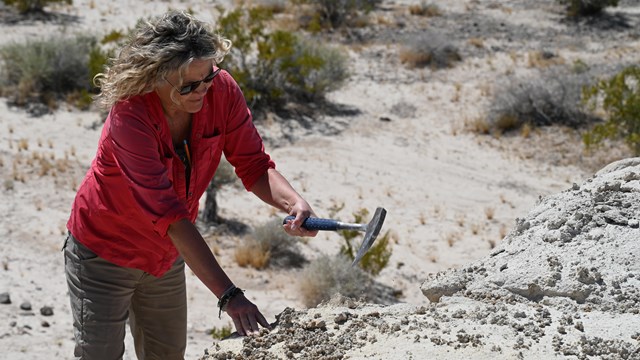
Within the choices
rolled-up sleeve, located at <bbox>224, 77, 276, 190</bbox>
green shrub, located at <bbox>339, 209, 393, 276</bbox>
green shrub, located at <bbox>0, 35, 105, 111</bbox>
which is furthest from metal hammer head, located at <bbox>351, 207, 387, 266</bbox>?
green shrub, located at <bbox>0, 35, 105, 111</bbox>

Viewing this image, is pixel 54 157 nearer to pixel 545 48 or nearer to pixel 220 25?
Result: pixel 220 25

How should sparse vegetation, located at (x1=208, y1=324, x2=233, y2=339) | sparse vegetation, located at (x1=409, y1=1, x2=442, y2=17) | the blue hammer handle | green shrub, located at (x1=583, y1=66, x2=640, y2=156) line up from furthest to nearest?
sparse vegetation, located at (x1=409, y1=1, x2=442, y2=17) → green shrub, located at (x1=583, y1=66, x2=640, y2=156) → sparse vegetation, located at (x1=208, y1=324, x2=233, y2=339) → the blue hammer handle

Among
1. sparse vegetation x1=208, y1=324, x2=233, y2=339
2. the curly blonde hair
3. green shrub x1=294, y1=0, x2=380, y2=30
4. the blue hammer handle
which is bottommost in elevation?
Result: green shrub x1=294, y1=0, x2=380, y2=30

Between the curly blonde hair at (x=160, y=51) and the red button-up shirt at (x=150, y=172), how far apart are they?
7 centimetres

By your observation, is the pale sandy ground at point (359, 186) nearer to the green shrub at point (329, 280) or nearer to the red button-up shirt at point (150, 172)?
the green shrub at point (329, 280)

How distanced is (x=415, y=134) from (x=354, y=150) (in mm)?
1137

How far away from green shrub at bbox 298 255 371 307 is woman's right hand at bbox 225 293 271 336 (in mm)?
4719

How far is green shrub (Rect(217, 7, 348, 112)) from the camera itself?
12.7 metres

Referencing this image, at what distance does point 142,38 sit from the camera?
2779 millimetres

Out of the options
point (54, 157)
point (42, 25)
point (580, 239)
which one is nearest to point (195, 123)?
point (580, 239)

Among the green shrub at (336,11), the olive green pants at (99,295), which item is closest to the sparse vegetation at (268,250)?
the olive green pants at (99,295)

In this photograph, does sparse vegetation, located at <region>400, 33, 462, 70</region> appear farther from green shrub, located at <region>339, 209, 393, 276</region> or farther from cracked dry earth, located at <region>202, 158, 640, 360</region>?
cracked dry earth, located at <region>202, 158, 640, 360</region>

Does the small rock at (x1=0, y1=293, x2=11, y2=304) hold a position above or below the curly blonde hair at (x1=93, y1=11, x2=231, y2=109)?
below

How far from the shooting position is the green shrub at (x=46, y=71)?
39.0 ft
